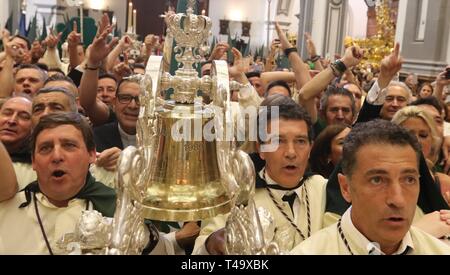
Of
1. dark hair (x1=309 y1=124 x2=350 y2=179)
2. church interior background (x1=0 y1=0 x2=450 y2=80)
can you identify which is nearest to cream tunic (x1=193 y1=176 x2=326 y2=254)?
dark hair (x1=309 y1=124 x2=350 y2=179)

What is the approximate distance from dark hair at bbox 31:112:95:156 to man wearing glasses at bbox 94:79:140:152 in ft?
3.53

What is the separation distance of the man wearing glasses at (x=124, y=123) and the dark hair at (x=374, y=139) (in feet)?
5.40

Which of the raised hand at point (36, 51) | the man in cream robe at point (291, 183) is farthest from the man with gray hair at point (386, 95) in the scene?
the raised hand at point (36, 51)

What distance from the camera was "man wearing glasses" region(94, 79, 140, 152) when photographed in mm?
2934

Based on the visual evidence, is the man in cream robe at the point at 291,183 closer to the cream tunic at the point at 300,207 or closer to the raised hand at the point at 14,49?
the cream tunic at the point at 300,207

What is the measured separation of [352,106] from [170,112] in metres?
2.36

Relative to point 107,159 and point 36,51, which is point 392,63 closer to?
point 107,159

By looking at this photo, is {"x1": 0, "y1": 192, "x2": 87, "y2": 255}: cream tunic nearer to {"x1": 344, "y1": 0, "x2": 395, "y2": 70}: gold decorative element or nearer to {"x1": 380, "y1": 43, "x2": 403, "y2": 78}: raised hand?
{"x1": 380, "y1": 43, "x2": 403, "y2": 78}: raised hand

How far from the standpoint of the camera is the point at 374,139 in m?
1.48

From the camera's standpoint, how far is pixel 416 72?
23.1 feet

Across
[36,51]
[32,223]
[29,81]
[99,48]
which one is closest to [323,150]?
[99,48]

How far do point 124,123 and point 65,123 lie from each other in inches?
46.1
